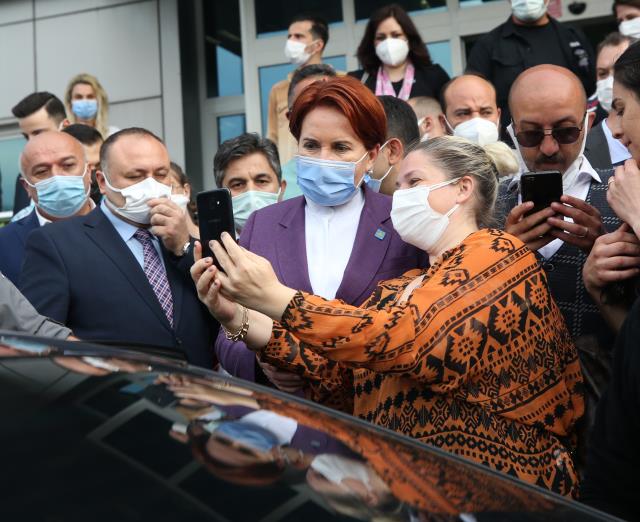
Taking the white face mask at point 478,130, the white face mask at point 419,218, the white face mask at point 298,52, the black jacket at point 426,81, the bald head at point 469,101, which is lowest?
the white face mask at point 419,218

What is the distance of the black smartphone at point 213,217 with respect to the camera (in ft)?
11.0

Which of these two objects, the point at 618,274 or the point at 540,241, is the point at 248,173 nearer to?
the point at 540,241

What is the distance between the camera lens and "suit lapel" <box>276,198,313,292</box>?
3.83 meters

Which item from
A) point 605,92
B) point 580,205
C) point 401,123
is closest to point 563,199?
point 580,205

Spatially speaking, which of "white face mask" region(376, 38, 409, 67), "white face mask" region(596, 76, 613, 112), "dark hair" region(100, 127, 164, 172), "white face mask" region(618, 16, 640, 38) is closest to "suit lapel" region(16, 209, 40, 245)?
"dark hair" region(100, 127, 164, 172)

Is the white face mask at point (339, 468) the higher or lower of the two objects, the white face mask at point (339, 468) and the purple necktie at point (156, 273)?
the lower

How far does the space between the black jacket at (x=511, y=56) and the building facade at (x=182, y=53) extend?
3260 mm

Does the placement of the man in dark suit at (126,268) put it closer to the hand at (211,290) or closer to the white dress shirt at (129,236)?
the white dress shirt at (129,236)

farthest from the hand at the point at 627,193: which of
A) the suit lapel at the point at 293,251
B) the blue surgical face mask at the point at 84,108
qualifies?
the blue surgical face mask at the point at 84,108

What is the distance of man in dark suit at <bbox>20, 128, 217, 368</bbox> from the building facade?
6308mm

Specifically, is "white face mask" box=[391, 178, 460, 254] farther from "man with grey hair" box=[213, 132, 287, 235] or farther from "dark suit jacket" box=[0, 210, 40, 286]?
"dark suit jacket" box=[0, 210, 40, 286]

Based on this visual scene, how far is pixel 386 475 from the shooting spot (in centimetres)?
190

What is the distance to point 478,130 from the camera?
5.99 m

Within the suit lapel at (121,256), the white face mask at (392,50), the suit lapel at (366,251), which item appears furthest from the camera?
the white face mask at (392,50)
